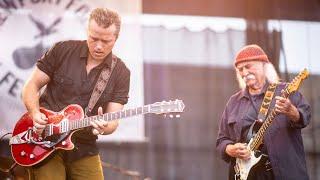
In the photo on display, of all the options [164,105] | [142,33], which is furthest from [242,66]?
[142,33]

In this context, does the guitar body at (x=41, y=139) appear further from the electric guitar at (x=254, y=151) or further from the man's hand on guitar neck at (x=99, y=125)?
the electric guitar at (x=254, y=151)

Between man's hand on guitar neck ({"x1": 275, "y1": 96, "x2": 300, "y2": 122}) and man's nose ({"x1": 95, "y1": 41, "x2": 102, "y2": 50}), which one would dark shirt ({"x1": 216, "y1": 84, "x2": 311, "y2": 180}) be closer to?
man's hand on guitar neck ({"x1": 275, "y1": 96, "x2": 300, "y2": 122})

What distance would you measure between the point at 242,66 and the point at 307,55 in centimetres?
131

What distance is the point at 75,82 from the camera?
126 inches

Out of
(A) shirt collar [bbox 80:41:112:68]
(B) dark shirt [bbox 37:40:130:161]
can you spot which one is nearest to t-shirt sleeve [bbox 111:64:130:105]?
(B) dark shirt [bbox 37:40:130:161]

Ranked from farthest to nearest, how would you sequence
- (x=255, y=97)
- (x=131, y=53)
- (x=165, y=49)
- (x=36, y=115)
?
(x=165, y=49) → (x=131, y=53) → (x=255, y=97) → (x=36, y=115)

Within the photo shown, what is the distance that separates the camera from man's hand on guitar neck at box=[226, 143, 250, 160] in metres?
3.19

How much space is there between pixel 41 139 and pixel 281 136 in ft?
4.53

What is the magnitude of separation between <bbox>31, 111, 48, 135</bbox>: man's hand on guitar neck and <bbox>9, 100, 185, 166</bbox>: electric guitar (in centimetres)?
3

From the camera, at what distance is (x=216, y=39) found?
446 cm

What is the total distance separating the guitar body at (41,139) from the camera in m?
3.02

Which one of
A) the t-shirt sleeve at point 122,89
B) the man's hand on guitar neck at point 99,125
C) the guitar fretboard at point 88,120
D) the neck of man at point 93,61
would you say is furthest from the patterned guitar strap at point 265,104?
the neck of man at point 93,61

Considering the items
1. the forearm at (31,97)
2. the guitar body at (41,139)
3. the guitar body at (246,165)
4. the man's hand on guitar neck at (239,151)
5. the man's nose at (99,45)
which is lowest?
the guitar body at (246,165)

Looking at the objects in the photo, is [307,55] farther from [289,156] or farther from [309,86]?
[289,156]
